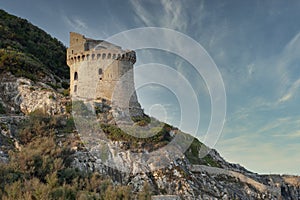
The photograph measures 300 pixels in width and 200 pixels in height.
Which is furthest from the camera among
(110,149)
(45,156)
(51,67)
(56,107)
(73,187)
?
(51,67)

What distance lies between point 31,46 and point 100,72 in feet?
71.7

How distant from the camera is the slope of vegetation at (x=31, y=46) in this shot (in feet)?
162

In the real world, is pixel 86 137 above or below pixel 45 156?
above

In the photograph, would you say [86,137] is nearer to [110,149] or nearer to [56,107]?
[110,149]

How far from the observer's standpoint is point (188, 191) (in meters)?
29.6

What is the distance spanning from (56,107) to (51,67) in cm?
2060

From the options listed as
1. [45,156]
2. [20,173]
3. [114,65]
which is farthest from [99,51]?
[20,173]

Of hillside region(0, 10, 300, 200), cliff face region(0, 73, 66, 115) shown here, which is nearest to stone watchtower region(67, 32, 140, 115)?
hillside region(0, 10, 300, 200)

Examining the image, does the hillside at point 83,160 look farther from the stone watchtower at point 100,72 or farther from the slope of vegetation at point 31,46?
the slope of vegetation at point 31,46

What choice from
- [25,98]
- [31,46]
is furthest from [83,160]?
[31,46]

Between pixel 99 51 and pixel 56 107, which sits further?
pixel 99 51

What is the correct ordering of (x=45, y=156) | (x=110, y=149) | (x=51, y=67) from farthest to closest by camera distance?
(x=51, y=67) < (x=110, y=149) < (x=45, y=156)

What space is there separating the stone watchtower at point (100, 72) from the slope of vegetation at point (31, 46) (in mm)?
6169

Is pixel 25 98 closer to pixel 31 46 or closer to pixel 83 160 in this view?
pixel 83 160
